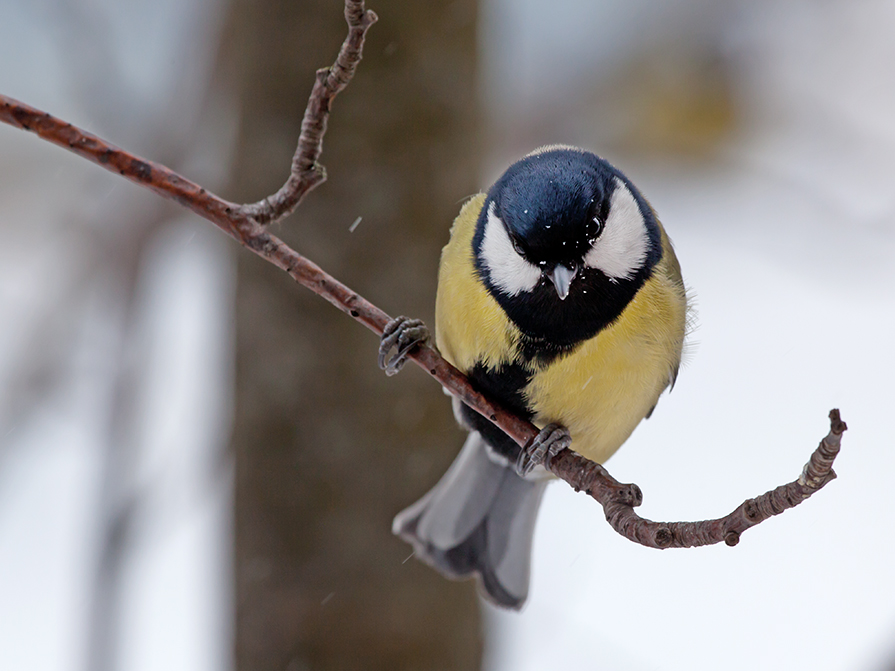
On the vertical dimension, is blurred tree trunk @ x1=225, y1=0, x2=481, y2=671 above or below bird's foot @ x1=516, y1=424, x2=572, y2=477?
above

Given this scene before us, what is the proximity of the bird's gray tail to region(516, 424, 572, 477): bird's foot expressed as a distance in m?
0.34

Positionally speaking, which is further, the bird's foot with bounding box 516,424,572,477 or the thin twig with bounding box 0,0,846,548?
the bird's foot with bounding box 516,424,572,477

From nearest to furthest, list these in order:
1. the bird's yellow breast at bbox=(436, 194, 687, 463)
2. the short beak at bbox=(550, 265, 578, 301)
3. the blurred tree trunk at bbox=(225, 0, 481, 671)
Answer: the short beak at bbox=(550, 265, 578, 301) < the bird's yellow breast at bbox=(436, 194, 687, 463) < the blurred tree trunk at bbox=(225, 0, 481, 671)

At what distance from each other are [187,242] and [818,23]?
2.70 m

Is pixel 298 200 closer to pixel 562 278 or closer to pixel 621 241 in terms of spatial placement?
pixel 562 278

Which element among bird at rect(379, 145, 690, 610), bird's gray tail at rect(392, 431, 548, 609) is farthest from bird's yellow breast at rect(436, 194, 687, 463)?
bird's gray tail at rect(392, 431, 548, 609)

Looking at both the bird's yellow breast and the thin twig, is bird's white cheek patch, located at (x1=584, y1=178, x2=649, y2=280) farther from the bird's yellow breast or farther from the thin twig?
the thin twig

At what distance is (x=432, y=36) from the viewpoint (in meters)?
1.85

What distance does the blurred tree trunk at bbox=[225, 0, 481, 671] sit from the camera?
5.54 feet

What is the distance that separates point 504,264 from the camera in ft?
3.84

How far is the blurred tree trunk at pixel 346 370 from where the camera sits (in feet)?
5.54

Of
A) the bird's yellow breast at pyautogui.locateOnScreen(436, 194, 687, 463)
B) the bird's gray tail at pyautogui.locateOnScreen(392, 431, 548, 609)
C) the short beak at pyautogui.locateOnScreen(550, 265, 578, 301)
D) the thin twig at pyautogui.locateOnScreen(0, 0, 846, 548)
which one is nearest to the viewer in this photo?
the thin twig at pyautogui.locateOnScreen(0, 0, 846, 548)

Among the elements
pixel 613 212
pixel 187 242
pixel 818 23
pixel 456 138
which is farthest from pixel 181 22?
pixel 818 23

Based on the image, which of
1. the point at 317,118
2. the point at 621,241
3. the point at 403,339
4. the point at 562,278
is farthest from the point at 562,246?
the point at 317,118
